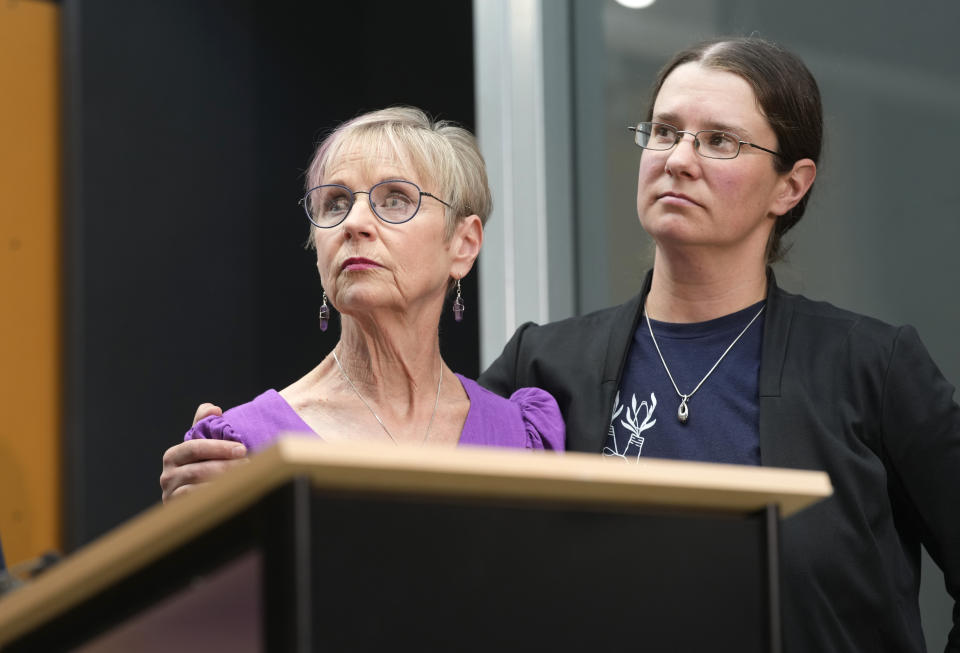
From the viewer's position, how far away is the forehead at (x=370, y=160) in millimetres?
2047

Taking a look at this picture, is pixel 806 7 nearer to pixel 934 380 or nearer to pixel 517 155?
pixel 517 155

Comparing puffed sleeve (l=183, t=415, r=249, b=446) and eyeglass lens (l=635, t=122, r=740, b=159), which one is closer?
puffed sleeve (l=183, t=415, r=249, b=446)

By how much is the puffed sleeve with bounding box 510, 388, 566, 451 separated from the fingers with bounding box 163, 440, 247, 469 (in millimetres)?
586

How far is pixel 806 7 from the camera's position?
3.17 meters

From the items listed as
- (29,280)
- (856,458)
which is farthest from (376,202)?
(29,280)

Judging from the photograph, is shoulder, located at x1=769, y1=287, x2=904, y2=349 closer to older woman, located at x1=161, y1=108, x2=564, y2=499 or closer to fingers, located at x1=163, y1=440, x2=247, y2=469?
older woman, located at x1=161, y1=108, x2=564, y2=499

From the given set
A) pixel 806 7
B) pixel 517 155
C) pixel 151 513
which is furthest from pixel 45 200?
pixel 151 513

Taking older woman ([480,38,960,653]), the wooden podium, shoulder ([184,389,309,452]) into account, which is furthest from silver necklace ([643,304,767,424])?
the wooden podium

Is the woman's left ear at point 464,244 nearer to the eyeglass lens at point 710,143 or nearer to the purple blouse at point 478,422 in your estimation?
the purple blouse at point 478,422

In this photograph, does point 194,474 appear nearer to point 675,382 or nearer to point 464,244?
point 464,244

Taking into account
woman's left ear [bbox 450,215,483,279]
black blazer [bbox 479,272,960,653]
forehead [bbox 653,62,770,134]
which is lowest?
black blazer [bbox 479,272,960,653]

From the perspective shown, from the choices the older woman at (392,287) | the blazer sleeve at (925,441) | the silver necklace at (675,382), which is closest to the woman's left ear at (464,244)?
the older woman at (392,287)

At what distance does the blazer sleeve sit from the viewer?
6.66 feet

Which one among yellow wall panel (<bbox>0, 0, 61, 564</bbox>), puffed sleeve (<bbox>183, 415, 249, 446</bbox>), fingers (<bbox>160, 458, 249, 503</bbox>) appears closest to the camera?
fingers (<bbox>160, 458, 249, 503</bbox>)
